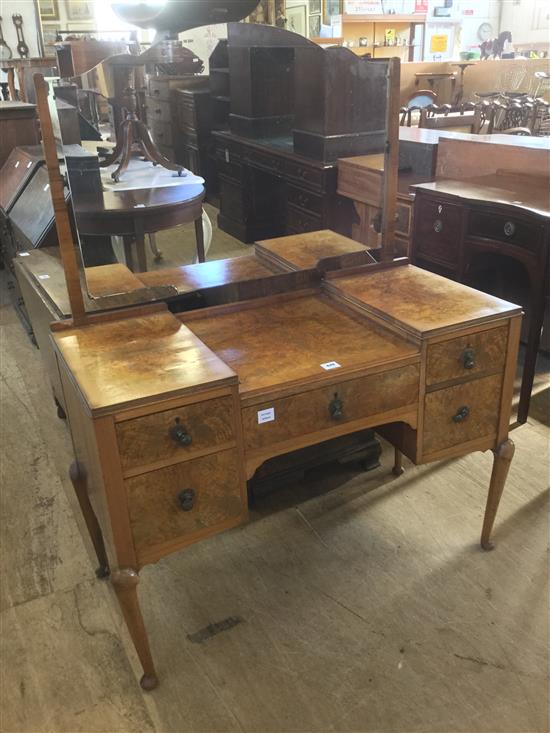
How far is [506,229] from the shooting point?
90.6 inches

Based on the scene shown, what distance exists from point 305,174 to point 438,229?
0.98 m

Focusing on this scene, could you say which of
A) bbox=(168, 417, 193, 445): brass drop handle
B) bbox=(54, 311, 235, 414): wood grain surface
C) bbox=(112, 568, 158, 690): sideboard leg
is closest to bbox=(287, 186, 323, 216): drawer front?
bbox=(54, 311, 235, 414): wood grain surface

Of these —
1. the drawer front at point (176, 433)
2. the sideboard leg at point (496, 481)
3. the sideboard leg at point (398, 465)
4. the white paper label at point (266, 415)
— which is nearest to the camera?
the drawer front at point (176, 433)

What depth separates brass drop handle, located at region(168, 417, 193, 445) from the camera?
48.2 inches

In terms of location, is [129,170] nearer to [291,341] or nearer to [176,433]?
[291,341]

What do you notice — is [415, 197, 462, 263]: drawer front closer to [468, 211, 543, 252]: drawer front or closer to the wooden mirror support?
[468, 211, 543, 252]: drawer front

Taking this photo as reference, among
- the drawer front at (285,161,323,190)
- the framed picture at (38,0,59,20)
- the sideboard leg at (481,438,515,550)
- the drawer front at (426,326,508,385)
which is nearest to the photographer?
the drawer front at (426,326,508,385)

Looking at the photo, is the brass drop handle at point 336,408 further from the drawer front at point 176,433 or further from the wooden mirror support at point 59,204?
the wooden mirror support at point 59,204

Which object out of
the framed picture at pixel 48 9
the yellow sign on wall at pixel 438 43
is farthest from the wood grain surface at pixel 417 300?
the yellow sign on wall at pixel 438 43

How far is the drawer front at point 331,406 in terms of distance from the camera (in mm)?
1347

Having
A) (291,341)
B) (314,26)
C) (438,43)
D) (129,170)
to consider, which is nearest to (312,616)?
(291,341)

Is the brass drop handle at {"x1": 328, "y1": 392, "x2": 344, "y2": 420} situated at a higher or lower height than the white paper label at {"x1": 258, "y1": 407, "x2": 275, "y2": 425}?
lower

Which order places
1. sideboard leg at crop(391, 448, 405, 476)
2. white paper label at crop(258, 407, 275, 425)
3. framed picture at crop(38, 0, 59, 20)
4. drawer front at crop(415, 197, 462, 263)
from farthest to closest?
framed picture at crop(38, 0, 59, 20)
drawer front at crop(415, 197, 462, 263)
sideboard leg at crop(391, 448, 405, 476)
white paper label at crop(258, 407, 275, 425)

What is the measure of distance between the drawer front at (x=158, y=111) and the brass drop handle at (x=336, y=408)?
0.81 m
